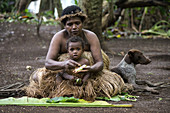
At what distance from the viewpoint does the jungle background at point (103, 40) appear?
376 cm

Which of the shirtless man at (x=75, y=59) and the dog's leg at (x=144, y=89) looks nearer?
the shirtless man at (x=75, y=59)

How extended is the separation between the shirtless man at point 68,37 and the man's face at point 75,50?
6.1 inches

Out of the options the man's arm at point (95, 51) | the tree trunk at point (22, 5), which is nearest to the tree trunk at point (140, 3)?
the tree trunk at point (22, 5)

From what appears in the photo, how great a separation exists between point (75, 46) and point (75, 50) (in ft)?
0.19

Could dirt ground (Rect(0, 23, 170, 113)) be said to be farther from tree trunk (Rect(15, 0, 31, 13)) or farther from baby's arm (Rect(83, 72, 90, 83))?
tree trunk (Rect(15, 0, 31, 13))

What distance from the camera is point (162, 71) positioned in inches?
226

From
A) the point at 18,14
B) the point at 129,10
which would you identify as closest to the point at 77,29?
the point at 18,14

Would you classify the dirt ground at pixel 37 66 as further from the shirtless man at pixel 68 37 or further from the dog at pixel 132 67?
the shirtless man at pixel 68 37

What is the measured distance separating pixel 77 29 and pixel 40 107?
117cm

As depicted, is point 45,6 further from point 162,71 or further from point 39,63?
Answer: point 162,71

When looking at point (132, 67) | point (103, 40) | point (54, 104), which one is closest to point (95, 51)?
point (132, 67)

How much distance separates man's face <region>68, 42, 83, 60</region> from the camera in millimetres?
3566

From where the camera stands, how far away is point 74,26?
3.65 metres

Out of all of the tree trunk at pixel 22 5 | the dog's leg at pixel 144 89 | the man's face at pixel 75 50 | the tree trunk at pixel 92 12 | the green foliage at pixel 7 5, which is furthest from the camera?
the green foliage at pixel 7 5
